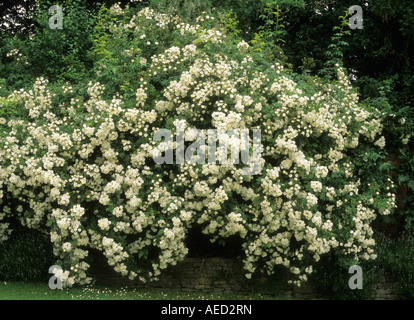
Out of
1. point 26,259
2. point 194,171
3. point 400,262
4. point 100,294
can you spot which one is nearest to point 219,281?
point 100,294

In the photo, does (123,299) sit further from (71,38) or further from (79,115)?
(71,38)

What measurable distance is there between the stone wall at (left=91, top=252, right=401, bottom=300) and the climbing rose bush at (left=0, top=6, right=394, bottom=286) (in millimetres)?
293

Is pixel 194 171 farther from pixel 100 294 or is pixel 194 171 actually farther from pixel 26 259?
pixel 26 259

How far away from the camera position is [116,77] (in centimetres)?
856

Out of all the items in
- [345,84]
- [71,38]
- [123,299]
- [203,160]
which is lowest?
[123,299]

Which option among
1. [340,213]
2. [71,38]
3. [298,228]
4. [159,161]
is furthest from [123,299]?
[71,38]

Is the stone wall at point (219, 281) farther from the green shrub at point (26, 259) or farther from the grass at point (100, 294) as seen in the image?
the green shrub at point (26, 259)

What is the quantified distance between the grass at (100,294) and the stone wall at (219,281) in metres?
0.16

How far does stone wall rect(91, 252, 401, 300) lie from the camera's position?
806 cm

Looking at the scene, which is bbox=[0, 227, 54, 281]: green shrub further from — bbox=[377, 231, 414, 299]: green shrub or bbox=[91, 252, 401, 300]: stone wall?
bbox=[377, 231, 414, 299]: green shrub

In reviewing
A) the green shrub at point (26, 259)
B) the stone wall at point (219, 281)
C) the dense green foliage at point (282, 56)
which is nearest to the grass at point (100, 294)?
the stone wall at point (219, 281)

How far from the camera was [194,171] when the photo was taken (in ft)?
22.8

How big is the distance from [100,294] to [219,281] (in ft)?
6.63

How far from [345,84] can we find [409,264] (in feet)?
11.1
